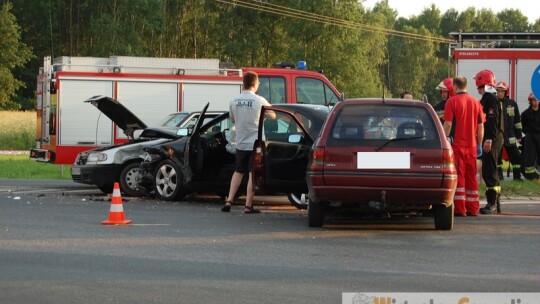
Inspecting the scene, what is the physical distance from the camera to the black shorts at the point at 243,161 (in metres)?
13.7

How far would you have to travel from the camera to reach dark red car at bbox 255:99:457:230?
1127 cm

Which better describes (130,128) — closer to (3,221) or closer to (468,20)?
(3,221)

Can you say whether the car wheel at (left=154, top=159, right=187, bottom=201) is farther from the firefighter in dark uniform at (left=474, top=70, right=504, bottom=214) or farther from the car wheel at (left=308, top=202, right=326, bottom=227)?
the firefighter in dark uniform at (left=474, top=70, right=504, bottom=214)

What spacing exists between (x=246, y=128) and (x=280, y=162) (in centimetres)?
67

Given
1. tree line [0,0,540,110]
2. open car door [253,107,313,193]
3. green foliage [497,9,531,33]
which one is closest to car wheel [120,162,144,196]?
open car door [253,107,313,193]

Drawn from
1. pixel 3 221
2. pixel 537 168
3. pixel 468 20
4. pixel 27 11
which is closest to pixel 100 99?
pixel 3 221

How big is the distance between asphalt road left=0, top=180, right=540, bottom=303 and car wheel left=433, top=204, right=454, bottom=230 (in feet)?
0.36

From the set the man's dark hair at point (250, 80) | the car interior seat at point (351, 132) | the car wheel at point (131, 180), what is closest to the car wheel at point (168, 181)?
the car wheel at point (131, 180)

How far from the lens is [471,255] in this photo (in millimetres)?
9789

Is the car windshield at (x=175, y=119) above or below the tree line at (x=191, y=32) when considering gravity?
below

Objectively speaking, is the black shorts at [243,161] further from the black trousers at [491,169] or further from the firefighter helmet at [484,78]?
the firefighter helmet at [484,78]

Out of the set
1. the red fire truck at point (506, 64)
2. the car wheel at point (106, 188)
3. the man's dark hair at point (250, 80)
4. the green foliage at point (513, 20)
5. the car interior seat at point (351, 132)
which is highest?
the green foliage at point (513, 20)

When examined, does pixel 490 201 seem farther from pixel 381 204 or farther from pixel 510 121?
pixel 510 121

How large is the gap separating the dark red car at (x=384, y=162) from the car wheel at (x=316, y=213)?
15 millimetres
